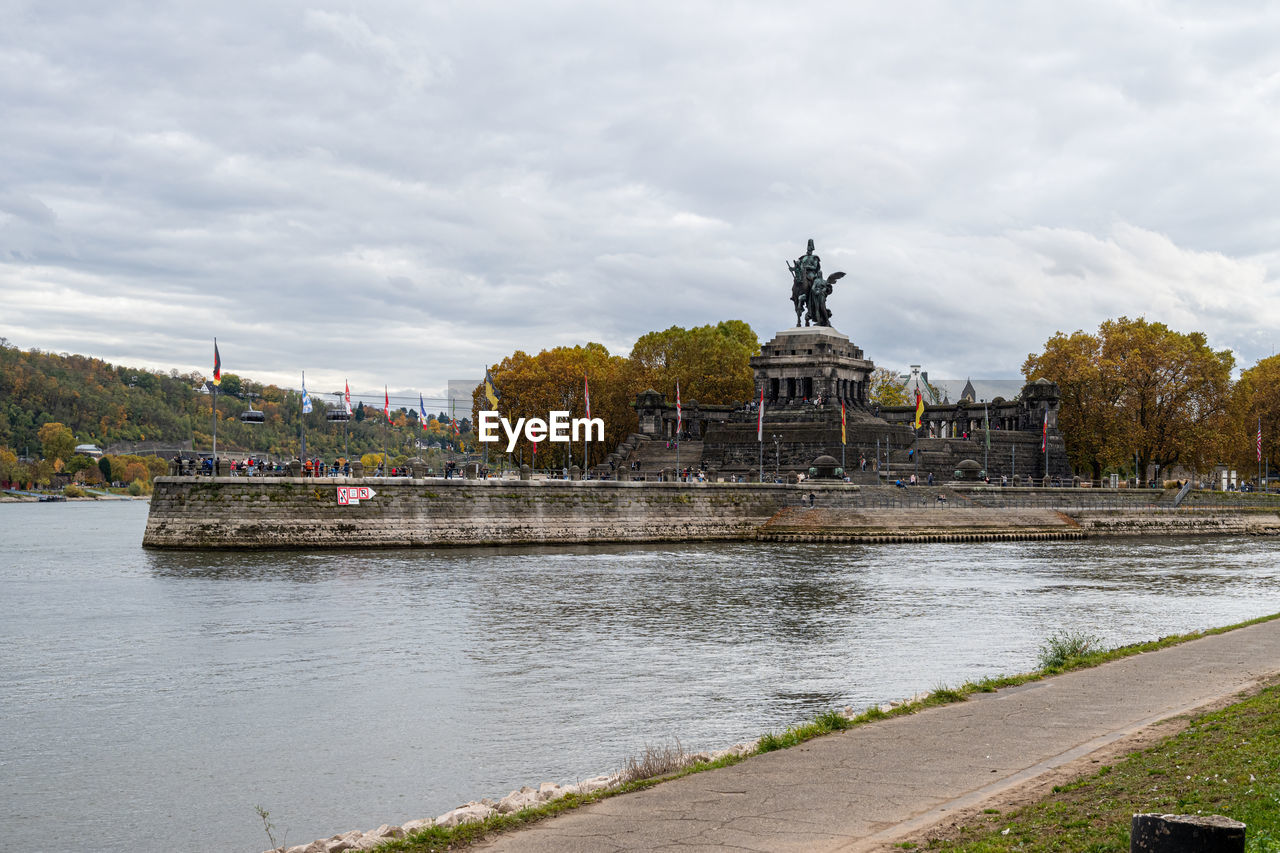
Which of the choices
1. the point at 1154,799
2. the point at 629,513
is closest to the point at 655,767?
the point at 1154,799

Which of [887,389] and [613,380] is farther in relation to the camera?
[887,389]

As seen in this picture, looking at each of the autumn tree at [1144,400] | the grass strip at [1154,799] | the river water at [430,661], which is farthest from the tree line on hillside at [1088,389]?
the grass strip at [1154,799]

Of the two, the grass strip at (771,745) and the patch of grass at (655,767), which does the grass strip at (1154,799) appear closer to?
the grass strip at (771,745)

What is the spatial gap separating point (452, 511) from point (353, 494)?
5910 millimetres

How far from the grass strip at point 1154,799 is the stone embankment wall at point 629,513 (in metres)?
53.0

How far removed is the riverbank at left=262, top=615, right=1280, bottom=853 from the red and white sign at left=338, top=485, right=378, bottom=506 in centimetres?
4631

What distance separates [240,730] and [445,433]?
153 meters

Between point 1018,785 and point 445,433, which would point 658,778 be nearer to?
point 1018,785

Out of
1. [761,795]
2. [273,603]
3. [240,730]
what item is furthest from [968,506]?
[761,795]

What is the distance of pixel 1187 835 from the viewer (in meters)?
6.73

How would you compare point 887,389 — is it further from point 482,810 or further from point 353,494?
point 482,810

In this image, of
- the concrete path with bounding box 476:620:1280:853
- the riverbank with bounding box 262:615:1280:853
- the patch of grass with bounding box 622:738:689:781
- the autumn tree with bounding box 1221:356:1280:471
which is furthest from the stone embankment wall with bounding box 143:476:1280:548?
the patch of grass with bounding box 622:738:689:781

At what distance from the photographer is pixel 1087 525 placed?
3369 inches

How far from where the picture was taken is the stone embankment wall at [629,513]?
5997cm
